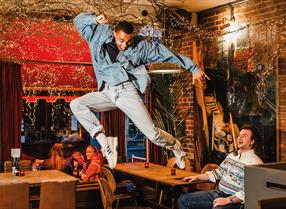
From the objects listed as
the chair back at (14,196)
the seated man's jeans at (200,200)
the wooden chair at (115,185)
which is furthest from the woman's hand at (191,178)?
the chair back at (14,196)

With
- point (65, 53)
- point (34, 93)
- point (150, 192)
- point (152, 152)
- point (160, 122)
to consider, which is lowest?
point (150, 192)

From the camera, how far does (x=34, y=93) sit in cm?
645

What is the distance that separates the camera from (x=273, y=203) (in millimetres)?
2227

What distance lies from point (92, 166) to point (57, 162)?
0.58 metres

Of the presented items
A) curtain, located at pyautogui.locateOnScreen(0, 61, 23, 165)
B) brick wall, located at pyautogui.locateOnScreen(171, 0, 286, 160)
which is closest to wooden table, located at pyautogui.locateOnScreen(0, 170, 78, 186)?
curtain, located at pyautogui.locateOnScreen(0, 61, 23, 165)

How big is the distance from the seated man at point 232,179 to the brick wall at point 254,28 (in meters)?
1.00

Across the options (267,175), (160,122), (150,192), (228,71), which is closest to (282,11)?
(228,71)

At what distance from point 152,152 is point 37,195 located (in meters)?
2.01

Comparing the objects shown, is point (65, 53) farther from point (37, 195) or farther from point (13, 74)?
point (37, 195)

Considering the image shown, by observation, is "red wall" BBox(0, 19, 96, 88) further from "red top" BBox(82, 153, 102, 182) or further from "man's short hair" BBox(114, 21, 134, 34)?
"man's short hair" BBox(114, 21, 134, 34)

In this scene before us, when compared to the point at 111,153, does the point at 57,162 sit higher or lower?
lower

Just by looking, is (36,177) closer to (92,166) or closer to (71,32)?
(92,166)

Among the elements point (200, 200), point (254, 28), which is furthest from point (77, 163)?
point (254, 28)

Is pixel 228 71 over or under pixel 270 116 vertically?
over
